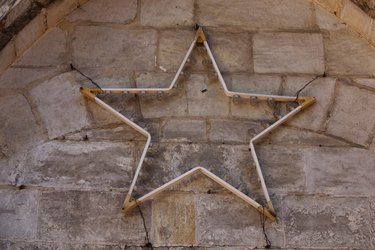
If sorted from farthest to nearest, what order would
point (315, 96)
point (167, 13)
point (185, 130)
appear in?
1. point (167, 13)
2. point (315, 96)
3. point (185, 130)

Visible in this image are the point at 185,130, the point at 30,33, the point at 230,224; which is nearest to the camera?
the point at 230,224

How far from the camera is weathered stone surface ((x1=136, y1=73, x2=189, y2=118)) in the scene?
4125mm

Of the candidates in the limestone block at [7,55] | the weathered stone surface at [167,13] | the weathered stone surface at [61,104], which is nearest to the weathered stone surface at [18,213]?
the weathered stone surface at [61,104]

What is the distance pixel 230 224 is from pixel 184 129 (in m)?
0.67

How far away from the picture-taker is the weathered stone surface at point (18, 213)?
12.4 ft

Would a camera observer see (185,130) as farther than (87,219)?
Yes

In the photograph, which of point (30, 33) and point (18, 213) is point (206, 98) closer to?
point (30, 33)

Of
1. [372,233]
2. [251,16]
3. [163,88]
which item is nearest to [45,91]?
[163,88]

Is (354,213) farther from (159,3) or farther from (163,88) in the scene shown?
(159,3)

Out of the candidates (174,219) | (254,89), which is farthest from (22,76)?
(254,89)

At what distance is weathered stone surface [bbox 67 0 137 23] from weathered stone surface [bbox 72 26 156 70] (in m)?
0.08

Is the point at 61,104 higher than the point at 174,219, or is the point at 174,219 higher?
the point at 61,104

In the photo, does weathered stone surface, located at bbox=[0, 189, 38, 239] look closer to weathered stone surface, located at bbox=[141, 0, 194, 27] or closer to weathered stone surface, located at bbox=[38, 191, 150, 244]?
weathered stone surface, located at bbox=[38, 191, 150, 244]

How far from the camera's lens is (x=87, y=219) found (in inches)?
150
